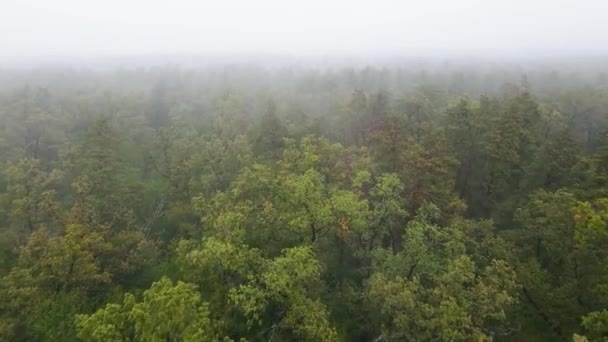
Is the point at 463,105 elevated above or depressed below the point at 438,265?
above

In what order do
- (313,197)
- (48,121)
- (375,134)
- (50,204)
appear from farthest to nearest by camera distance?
1. (48,121)
2. (375,134)
3. (50,204)
4. (313,197)

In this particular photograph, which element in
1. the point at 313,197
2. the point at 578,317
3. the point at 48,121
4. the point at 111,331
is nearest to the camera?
the point at 111,331

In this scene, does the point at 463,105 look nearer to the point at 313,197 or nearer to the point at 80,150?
the point at 313,197

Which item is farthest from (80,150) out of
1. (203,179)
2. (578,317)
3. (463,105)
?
(578,317)

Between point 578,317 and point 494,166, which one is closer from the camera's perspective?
point 578,317

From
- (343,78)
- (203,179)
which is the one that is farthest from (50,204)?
(343,78)

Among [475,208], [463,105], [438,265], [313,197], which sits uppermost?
[463,105]

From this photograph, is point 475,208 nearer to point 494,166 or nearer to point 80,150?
point 494,166
